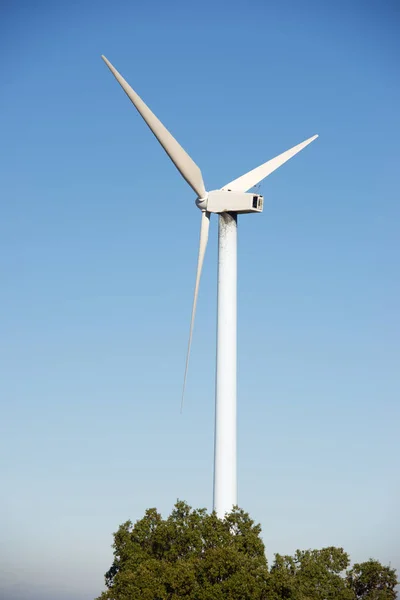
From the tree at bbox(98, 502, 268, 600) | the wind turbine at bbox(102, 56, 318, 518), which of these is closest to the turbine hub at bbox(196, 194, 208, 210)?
the wind turbine at bbox(102, 56, 318, 518)

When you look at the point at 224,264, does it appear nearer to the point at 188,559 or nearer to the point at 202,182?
the point at 202,182

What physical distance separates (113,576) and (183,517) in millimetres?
10028

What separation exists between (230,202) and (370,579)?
36.8m

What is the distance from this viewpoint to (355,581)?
358 ft

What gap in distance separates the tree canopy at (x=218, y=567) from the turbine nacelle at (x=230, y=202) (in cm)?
2661

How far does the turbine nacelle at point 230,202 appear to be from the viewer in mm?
106000

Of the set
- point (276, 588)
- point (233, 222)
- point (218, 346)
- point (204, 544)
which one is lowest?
point (276, 588)

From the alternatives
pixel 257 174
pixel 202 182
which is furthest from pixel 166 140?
pixel 257 174

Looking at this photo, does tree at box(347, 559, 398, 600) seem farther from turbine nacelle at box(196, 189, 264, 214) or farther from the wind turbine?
turbine nacelle at box(196, 189, 264, 214)

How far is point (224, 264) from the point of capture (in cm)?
10706

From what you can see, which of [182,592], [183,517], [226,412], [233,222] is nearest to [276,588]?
[182,592]

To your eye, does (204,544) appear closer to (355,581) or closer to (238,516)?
(238,516)

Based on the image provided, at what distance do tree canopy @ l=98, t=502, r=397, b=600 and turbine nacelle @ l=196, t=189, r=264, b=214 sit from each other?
87.3 ft

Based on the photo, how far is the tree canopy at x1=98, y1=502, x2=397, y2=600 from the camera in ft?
288
